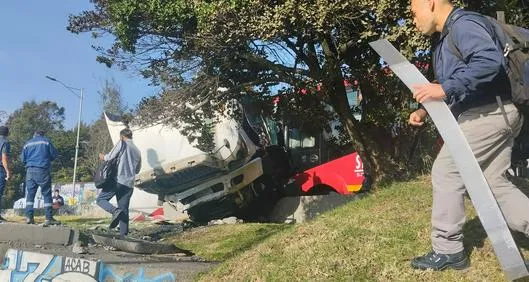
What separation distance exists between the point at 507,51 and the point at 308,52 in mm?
6388

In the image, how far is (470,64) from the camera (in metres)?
3.27

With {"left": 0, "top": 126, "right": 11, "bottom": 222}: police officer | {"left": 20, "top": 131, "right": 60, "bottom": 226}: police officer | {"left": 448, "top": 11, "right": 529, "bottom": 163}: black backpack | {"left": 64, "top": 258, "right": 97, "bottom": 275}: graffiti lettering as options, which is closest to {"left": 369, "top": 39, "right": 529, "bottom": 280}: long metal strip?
{"left": 448, "top": 11, "right": 529, "bottom": 163}: black backpack

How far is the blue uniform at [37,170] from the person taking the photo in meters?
9.84

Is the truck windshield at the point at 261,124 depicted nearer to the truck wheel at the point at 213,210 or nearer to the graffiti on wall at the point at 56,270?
the truck wheel at the point at 213,210

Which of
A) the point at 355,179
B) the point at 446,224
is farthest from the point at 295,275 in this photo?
the point at 355,179

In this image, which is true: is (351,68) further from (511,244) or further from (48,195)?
(511,244)

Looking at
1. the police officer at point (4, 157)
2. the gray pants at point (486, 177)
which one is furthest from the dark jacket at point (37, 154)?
the gray pants at point (486, 177)

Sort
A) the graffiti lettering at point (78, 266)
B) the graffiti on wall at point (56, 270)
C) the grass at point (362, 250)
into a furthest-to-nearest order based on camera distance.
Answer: the graffiti lettering at point (78, 266) < the graffiti on wall at point (56, 270) < the grass at point (362, 250)

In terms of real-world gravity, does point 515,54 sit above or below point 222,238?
above

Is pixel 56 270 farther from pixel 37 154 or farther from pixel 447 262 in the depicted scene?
pixel 37 154

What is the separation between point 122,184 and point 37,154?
6.23 ft

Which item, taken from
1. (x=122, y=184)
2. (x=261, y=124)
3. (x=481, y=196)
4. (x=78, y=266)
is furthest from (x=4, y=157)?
(x=481, y=196)

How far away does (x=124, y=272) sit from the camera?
5.29m

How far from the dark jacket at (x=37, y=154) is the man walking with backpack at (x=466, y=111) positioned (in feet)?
25.5
